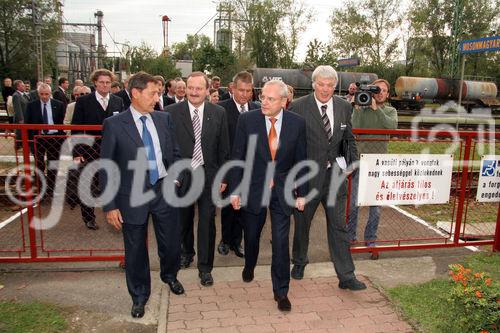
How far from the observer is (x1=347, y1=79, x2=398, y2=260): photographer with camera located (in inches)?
208

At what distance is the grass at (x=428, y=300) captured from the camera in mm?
3756

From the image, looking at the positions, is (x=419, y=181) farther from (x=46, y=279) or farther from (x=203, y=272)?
(x=46, y=279)

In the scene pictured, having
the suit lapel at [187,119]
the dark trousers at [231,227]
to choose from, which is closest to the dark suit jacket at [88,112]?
the suit lapel at [187,119]

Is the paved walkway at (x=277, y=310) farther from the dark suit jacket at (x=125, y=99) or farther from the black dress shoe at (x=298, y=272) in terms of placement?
the dark suit jacket at (x=125, y=99)

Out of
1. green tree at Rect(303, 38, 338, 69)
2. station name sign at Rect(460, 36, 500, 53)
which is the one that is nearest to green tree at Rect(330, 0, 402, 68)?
green tree at Rect(303, 38, 338, 69)

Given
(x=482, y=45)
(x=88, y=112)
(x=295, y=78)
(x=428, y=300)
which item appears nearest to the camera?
(x=428, y=300)

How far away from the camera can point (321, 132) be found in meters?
4.32

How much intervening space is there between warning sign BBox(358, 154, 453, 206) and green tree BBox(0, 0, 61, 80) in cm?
4300

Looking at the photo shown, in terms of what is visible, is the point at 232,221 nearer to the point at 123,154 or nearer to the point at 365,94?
the point at 123,154

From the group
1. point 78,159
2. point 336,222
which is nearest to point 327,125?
point 336,222

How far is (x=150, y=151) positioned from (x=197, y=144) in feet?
2.29

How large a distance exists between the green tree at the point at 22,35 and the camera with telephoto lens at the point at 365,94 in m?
42.5

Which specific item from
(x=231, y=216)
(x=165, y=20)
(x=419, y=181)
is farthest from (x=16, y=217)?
(x=165, y=20)

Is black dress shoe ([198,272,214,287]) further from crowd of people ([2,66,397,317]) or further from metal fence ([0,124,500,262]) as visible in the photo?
metal fence ([0,124,500,262])
